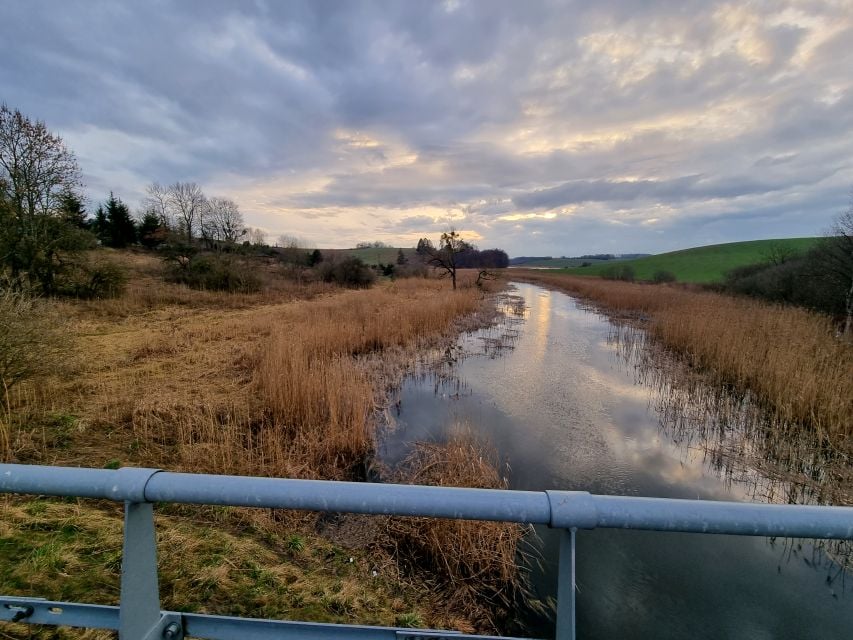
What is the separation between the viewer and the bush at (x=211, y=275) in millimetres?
24469

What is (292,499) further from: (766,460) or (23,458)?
(766,460)

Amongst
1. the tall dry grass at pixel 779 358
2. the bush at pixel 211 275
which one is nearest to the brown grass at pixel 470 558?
the tall dry grass at pixel 779 358

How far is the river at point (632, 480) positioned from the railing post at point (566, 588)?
10.6 ft

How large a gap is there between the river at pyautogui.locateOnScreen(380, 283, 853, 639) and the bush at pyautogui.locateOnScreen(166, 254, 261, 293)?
18.9 metres

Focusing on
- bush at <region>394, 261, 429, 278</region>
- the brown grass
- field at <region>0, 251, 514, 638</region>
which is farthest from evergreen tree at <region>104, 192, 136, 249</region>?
the brown grass

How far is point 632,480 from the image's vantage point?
5.95 metres

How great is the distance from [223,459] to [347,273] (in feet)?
96.0

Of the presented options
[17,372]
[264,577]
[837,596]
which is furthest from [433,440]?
[17,372]

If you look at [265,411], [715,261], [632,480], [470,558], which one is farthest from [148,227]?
[715,261]

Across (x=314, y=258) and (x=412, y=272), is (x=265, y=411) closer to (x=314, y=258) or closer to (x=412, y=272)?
(x=314, y=258)

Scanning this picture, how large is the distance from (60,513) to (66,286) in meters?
18.5

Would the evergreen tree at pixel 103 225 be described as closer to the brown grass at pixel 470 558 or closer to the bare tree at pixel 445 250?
the bare tree at pixel 445 250

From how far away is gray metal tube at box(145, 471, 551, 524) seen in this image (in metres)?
1.02

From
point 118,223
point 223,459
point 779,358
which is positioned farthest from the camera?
point 118,223
